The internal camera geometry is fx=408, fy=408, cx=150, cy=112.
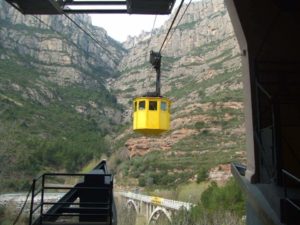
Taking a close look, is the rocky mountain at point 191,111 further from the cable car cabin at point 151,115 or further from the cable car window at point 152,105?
the cable car window at point 152,105

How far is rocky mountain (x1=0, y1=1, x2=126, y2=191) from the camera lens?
7338 cm

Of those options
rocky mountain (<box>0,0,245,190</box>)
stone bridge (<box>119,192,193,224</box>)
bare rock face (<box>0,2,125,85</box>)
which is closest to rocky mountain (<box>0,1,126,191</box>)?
bare rock face (<box>0,2,125,85</box>)

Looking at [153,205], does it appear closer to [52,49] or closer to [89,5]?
[89,5]

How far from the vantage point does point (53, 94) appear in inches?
3927

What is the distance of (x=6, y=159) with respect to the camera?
38.7 m

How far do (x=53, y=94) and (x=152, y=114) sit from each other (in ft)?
293

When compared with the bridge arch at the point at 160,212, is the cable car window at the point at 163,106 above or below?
above

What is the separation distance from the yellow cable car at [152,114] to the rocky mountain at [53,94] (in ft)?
104

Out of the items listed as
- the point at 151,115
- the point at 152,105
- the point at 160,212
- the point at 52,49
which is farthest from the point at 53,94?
the point at 151,115

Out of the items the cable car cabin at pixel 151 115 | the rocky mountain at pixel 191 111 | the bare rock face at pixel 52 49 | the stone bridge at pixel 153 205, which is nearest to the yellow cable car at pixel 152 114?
the cable car cabin at pixel 151 115

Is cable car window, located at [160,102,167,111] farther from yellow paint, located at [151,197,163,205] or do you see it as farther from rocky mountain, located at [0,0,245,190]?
yellow paint, located at [151,197,163,205]

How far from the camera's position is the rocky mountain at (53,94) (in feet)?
241

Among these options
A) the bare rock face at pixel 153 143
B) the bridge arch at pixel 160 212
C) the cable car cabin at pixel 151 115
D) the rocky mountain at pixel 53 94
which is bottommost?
the bridge arch at pixel 160 212

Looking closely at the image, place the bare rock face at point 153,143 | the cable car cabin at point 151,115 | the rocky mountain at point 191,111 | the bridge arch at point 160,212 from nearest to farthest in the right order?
the cable car cabin at point 151,115 < the bridge arch at point 160,212 < the rocky mountain at point 191,111 < the bare rock face at point 153,143
